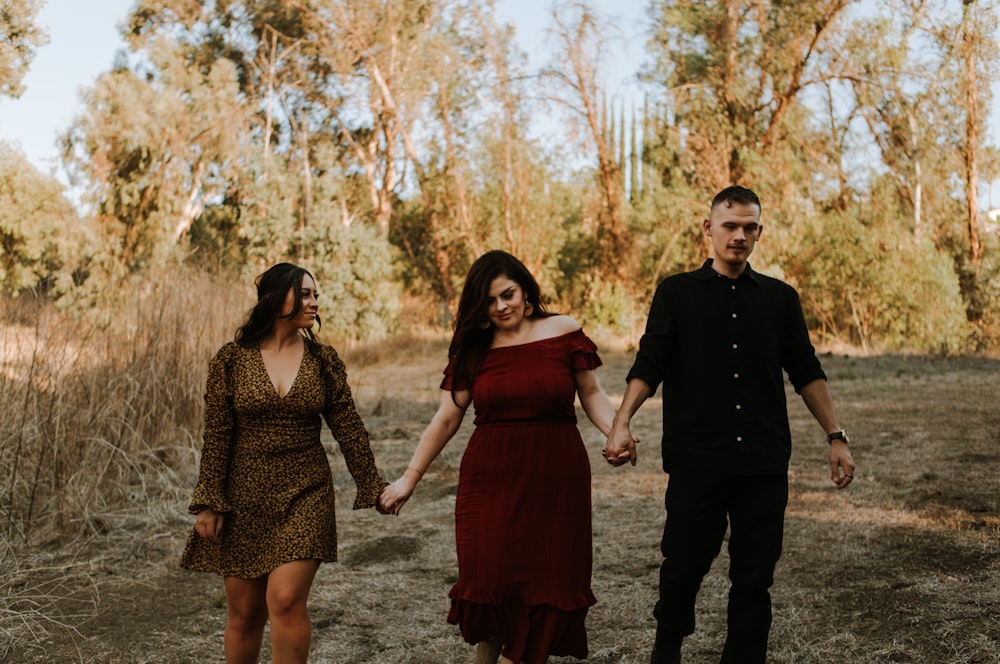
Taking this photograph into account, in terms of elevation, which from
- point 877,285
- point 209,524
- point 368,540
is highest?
point 877,285

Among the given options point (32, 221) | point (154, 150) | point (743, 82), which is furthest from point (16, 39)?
point (743, 82)

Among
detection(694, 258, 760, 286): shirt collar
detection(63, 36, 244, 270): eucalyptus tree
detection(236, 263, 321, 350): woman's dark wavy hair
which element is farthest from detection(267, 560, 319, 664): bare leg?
detection(63, 36, 244, 270): eucalyptus tree

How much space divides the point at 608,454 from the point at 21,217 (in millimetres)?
19481

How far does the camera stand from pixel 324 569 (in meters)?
6.02

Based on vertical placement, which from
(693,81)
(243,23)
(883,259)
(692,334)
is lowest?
(692,334)

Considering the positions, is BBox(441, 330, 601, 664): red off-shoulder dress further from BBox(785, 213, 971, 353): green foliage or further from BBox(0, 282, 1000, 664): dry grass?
BBox(785, 213, 971, 353): green foliage

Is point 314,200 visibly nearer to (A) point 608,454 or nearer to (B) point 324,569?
(B) point 324,569

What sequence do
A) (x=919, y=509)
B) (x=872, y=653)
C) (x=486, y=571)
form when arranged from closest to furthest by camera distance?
(x=486, y=571)
(x=872, y=653)
(x=919, y=509)

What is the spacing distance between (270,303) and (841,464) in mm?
2287

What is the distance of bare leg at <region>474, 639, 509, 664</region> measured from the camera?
11.3 feet

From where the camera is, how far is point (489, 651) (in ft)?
11.3

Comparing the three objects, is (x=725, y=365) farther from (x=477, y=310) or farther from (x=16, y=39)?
(x=16, y=39)

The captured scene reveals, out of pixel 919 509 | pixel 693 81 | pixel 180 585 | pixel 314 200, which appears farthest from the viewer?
pixel 314 200

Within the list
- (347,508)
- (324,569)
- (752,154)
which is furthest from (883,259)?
(324,569)
